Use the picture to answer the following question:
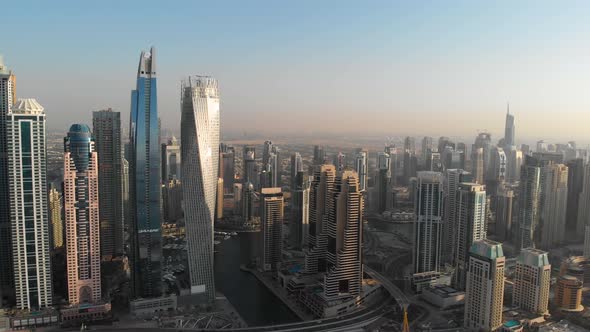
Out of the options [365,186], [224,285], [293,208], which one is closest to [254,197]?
[293,208]

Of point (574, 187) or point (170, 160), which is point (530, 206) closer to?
point (574, 187)

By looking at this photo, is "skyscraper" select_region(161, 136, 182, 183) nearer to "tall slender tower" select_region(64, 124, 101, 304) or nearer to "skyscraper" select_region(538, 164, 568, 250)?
Answer: "tall slender tower" select_region(64, 124, 101, 304)

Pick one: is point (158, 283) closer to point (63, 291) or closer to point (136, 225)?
point (136, 225)

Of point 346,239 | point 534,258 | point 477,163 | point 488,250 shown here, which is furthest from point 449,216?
point 477,163

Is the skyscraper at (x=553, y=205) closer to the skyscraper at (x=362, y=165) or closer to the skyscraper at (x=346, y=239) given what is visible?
the skyscraper at (x=362, y=165)

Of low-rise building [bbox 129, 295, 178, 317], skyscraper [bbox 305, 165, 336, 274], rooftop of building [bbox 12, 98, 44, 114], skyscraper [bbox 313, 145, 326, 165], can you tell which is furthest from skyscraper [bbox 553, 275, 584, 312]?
rooftop of building [bbox 12, 98, 44, 114]
